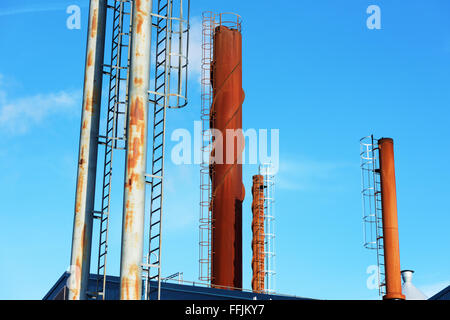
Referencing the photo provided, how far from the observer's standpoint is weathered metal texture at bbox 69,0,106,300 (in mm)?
16875

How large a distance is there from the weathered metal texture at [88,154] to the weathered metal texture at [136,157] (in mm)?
2406

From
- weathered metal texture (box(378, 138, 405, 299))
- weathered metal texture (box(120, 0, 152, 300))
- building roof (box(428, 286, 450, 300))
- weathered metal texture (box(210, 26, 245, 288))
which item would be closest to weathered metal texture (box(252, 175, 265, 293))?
weathered metal texture (box(210, 26, 245, 288))

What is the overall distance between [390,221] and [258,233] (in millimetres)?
11283

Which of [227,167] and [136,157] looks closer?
[136,157]

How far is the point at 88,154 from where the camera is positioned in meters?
17.5

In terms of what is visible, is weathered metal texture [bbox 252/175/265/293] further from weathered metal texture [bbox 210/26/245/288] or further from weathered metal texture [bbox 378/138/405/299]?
weathered metal texture [bbox 378/138/405/299]

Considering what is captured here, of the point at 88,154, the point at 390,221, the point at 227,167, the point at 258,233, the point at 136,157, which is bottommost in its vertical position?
the point at 136,157

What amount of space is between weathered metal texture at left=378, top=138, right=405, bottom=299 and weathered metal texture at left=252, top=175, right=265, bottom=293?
400 inches

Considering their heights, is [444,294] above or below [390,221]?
below

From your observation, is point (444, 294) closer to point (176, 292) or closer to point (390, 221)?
point (390, 221)

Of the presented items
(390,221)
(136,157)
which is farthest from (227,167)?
(136,157)

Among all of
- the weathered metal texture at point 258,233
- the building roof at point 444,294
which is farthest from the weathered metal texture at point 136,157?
the weathered metal texture at point 258,233

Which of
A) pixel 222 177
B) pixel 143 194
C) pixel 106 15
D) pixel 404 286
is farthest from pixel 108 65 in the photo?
pixel 404 286

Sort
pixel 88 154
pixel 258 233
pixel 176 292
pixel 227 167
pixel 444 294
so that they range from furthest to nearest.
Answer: pixel 258 233 < pixel 227 167 < pixel 444 294 < pixel 176 292 < pixel 88 154
